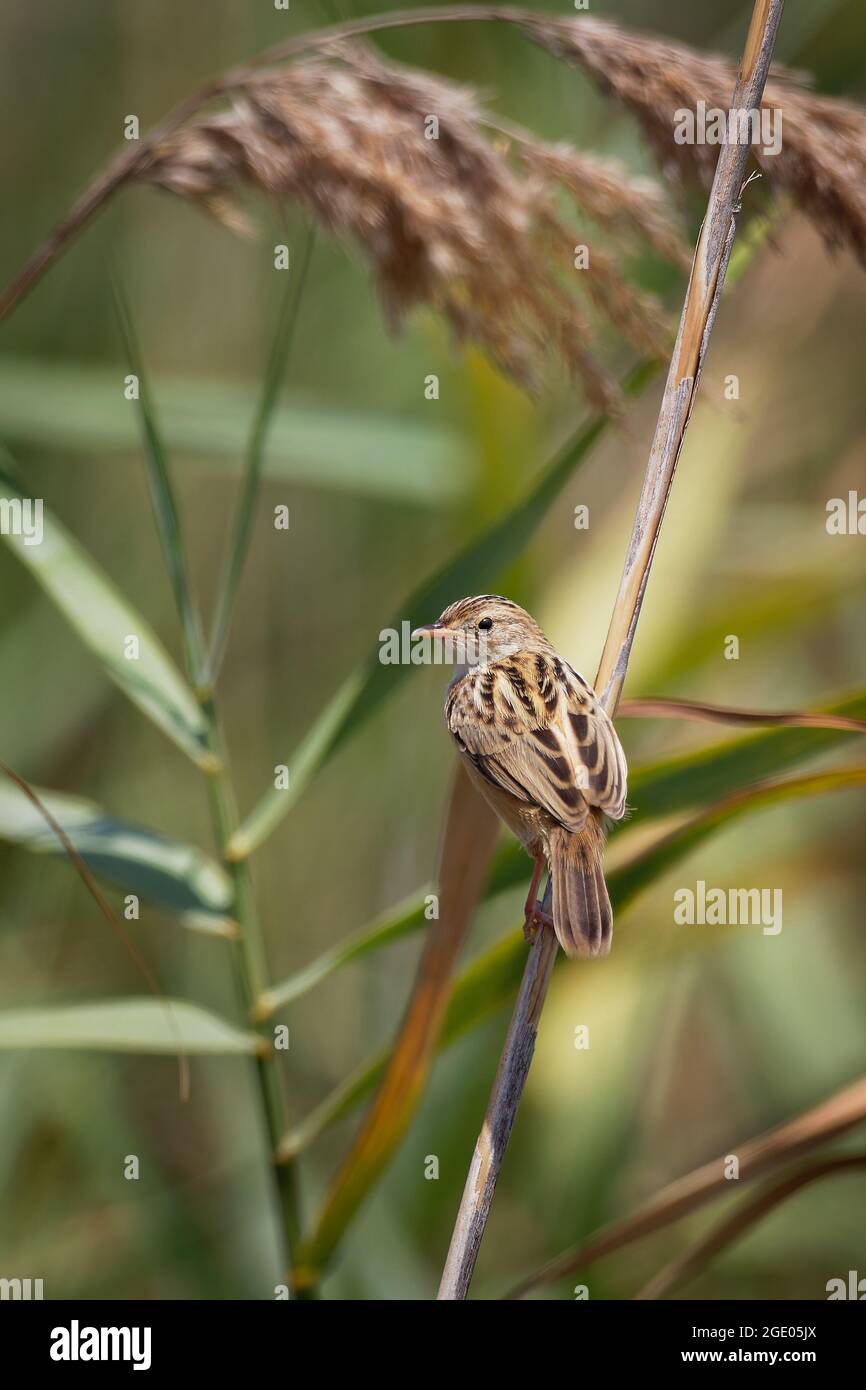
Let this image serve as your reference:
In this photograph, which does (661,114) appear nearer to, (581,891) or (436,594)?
(436,594)

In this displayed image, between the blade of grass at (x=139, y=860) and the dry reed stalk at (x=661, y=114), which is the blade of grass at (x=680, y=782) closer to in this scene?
the blade of grass at (x=139, y=860)

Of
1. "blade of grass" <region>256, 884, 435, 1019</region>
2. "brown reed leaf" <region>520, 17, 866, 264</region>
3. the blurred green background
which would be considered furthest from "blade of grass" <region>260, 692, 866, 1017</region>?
"brown reed leaf" <region>520, 17, 866, 264</region>

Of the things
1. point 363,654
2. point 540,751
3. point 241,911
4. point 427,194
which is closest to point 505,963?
point 540,751

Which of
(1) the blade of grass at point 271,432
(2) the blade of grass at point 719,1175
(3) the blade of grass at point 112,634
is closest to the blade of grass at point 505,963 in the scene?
(2) the blade of grass at point 719,1175

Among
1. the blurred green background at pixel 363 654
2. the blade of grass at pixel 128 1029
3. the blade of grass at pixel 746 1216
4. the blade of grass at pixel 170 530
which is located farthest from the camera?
the blurred green background at pixel 363 654

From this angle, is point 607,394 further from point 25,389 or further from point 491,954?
point 25,389

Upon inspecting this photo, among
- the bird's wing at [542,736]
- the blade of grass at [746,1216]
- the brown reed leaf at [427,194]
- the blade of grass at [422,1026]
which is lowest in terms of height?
the blade of grass at [746,1216]

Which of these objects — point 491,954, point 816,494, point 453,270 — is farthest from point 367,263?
point 816,494
